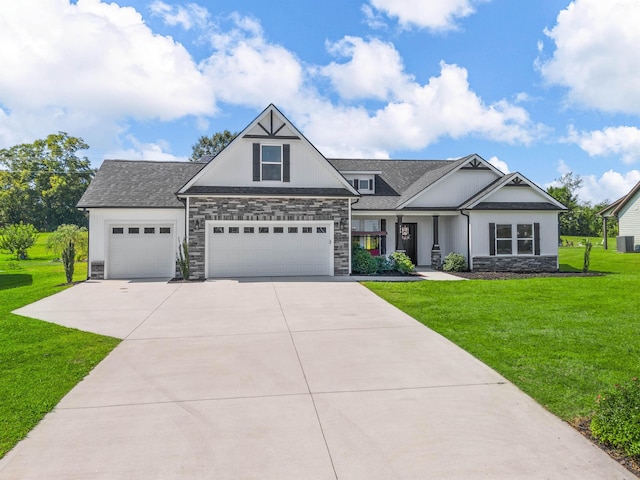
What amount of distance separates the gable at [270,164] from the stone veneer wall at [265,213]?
21.9 inches

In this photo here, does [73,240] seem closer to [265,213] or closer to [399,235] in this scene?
[265,213]

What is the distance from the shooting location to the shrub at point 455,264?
17.5 meters

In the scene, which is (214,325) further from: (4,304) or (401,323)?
(4,304)

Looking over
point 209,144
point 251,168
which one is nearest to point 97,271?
point 251,168

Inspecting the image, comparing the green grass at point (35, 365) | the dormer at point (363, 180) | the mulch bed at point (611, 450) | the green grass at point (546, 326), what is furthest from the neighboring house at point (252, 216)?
the mulch bed at point (611, 450)

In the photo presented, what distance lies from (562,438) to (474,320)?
4.84 meters

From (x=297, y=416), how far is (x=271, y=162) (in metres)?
12.9

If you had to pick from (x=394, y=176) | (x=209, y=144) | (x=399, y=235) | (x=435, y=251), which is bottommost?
(x=435, y=251)

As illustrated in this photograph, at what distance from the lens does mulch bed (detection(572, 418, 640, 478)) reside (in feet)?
10.8

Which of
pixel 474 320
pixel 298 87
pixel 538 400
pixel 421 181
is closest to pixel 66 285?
pixel 298 87

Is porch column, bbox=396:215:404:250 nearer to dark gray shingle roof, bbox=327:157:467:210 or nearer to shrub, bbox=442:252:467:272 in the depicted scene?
dark gray shingle roof, bbox=327:157:467:210

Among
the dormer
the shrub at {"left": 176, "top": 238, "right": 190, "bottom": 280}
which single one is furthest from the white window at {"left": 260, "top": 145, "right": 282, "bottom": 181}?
the dormer

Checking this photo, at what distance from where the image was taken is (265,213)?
1559 cm

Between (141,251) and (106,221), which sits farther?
(141,251)
